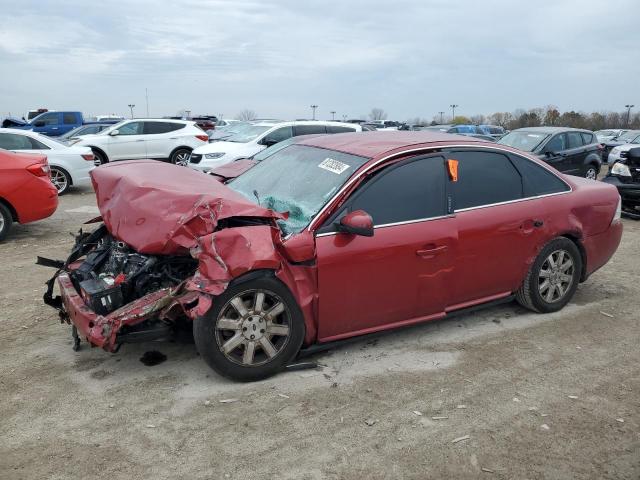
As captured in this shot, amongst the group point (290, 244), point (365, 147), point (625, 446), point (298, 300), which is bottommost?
point (625, 446)

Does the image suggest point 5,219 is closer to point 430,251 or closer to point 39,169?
point 39,169

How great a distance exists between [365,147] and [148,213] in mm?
1699

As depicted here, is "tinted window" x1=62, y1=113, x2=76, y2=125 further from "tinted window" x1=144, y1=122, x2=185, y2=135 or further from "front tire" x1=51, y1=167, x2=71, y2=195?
"front tire" x1=51, y1=167, x2=71, y2=195

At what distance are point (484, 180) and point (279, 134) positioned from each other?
10.1 metres

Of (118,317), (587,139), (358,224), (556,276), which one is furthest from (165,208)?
(587,139)

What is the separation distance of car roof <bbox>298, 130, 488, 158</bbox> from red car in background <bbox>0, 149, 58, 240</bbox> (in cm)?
472

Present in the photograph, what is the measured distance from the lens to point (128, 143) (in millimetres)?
16234

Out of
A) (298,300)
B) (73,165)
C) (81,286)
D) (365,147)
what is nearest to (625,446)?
(298,300)

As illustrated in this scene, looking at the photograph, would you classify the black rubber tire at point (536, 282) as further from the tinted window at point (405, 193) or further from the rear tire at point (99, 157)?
the rear tire at point (99, 157)

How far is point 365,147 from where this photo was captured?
4.39 m

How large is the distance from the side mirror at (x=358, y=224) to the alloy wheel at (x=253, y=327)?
2.16 ft

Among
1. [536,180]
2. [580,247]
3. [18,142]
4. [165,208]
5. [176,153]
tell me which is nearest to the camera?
[165,208]

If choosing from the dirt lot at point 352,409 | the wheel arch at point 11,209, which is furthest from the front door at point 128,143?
the dirt lot at point 352,409

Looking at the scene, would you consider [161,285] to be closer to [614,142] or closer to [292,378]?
[292,378]
